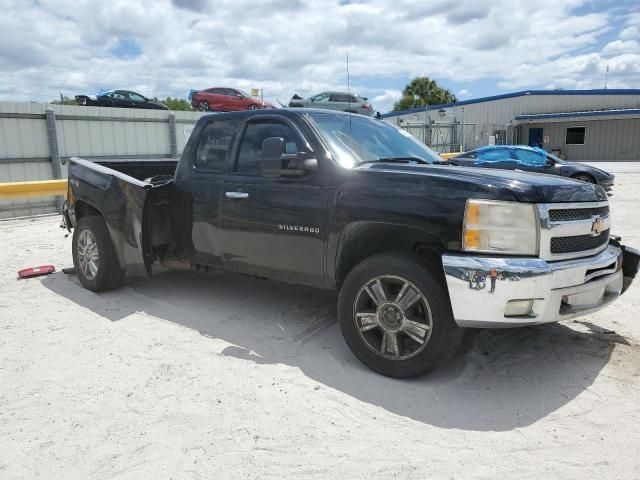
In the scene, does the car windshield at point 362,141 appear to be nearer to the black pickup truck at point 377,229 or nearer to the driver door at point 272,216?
the black pickup truck at point 377,229

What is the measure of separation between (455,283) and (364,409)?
3.17ft

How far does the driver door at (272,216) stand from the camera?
4.01 m

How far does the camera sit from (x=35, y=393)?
3.45 metres

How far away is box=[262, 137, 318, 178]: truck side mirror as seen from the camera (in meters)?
3.89

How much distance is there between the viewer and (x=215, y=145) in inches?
190

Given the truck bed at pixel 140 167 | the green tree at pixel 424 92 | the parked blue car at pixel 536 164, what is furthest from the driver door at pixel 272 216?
the green tree at pixel 424 92

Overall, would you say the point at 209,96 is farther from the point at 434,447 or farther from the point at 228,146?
the point at 434,447

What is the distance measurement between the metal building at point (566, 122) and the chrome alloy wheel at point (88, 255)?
30.5 meters

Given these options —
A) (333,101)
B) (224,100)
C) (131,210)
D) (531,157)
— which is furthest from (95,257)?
(224,100)

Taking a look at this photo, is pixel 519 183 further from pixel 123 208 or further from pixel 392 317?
pixel 123 208

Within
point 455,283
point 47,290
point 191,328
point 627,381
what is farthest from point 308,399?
point 47,290

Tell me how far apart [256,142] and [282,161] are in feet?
2.17

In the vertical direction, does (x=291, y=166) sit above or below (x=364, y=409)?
above

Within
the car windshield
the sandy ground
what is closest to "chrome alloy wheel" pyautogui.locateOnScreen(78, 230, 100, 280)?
the sandy ground
